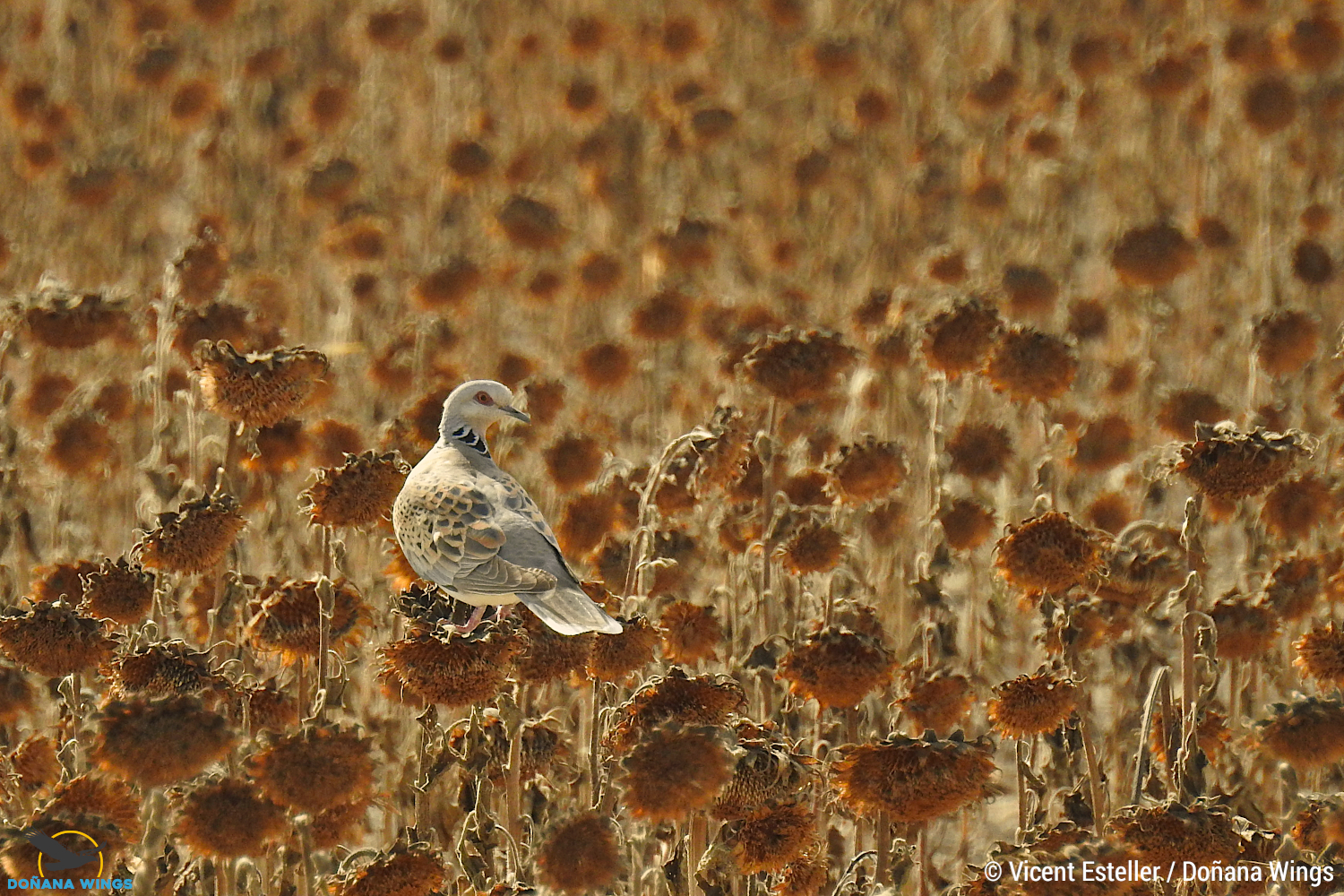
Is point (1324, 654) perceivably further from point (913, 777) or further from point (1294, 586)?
point (913, 777)

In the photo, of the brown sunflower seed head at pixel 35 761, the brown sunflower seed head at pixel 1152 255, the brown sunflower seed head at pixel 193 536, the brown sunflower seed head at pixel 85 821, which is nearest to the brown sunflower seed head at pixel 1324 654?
the brown sunflower seed head at pixel 193 536

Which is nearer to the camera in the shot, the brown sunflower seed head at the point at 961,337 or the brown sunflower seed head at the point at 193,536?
the brown sunflower seed head at the point at 193,536

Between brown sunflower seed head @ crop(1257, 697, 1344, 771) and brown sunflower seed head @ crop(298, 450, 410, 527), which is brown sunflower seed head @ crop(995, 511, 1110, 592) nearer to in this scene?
brown sunflower seed head @ crop(1257, 697, 1344, 771)

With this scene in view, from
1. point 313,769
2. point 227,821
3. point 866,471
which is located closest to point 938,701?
point 866,471

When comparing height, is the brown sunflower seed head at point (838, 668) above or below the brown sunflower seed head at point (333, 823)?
above

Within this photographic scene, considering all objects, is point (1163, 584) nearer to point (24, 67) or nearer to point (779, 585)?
point (779, 585)

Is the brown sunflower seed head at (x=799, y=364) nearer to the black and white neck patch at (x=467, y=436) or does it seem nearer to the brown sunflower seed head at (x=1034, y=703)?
the brown sunflower seed head at (x=1034, y=703)
